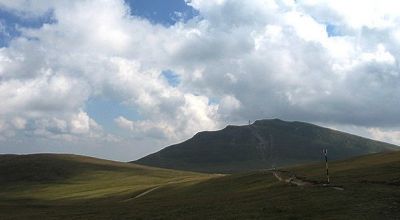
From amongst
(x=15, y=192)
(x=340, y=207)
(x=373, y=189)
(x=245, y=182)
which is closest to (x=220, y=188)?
(x=245, y=182)

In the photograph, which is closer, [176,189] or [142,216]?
[142,216]

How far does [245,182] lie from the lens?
83.6m

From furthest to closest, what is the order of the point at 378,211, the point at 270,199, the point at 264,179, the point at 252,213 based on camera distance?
the point at 264,179 < the point at 270,199 < the point at 252,213 < the point at 378,211

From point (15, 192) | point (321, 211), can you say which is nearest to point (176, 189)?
point (321, 211)

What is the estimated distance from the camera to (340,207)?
39.5m

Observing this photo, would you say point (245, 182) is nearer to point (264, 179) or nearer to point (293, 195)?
point (264, 179)

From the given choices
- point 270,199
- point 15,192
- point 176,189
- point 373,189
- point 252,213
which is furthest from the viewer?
point 15,192

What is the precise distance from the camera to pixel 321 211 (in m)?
38.7

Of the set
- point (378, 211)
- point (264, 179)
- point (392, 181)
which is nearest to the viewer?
point (378, 211)

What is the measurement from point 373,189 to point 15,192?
171 metres

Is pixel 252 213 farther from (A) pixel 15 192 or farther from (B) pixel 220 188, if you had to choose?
(A) pixel 15 192

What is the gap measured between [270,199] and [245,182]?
32.5 m

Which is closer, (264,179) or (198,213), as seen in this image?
(198,213)

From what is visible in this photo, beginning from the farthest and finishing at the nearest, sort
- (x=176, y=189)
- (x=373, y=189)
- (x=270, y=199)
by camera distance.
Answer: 1. (x=176, y=189)
2. (x=270, y=199)
3. (x=373, y=189)
